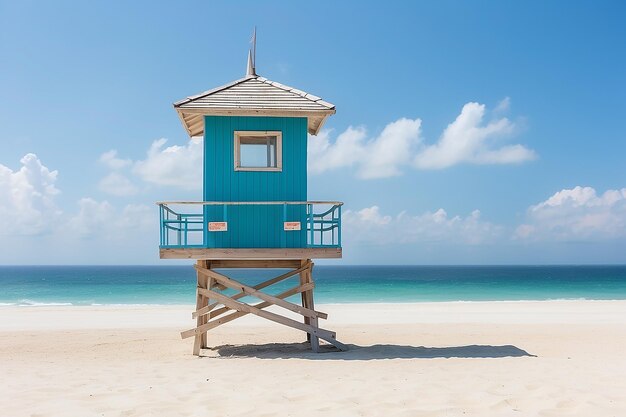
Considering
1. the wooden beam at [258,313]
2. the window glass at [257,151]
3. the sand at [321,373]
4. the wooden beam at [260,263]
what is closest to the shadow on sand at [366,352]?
the sand at [321,373]

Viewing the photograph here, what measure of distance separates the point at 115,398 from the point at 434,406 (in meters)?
3.90

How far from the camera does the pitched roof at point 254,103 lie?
1195 centimetres

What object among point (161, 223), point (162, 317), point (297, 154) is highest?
point (297, 154)

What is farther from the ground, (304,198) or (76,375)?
(304,198)

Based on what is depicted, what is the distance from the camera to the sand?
7011 mm

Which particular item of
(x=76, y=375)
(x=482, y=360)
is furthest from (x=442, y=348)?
(x=76, y=375)

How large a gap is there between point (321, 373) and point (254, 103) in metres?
5.59

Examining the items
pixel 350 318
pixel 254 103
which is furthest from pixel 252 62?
pixel 350 318

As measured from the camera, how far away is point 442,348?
42.6 ft

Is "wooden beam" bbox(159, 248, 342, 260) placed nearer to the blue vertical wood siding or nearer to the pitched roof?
the blue vertical wood siding

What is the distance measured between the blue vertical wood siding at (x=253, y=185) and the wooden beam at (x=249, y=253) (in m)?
0.26

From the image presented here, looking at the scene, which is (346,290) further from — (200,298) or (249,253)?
(249,253)

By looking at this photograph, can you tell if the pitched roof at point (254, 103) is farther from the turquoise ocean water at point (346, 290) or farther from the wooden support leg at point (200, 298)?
the turquoise ocean water at point (346, 290)

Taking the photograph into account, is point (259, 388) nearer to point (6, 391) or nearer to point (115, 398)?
point (115, 398)
